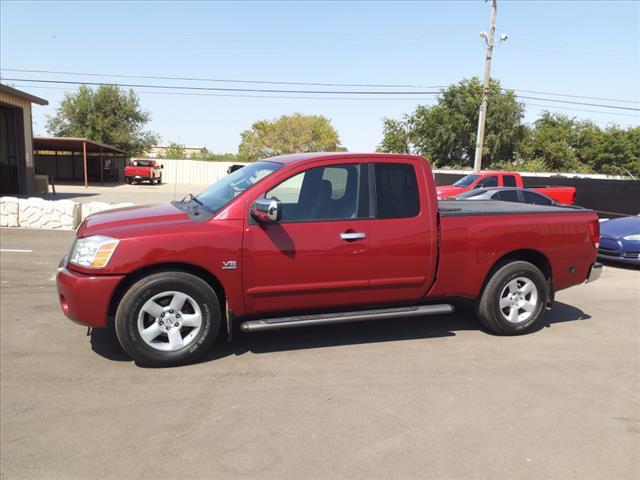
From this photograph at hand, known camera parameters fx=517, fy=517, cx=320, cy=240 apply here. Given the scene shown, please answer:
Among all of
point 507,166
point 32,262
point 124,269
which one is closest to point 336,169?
point 124,269

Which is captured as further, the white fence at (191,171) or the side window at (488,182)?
the white fence at (191,171)

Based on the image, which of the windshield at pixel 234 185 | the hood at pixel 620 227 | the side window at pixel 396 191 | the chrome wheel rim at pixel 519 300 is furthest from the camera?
the hood at pixel 620 227

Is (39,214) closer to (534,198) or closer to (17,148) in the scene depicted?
(534,198)

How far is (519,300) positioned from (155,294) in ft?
11.7

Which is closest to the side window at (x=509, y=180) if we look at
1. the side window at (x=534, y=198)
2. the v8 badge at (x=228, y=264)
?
the side window at (x=534, y=198)

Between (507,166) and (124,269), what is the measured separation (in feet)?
139

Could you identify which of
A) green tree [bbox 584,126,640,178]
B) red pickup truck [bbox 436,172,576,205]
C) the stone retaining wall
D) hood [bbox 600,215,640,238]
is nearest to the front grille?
hood [bbox 600,215,640,238]

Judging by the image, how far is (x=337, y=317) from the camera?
Answer: 4.60m

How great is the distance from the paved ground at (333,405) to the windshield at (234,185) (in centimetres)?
137

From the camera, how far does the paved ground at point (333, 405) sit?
9.83ft

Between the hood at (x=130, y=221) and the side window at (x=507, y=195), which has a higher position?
the side window at (x=507, y=195)

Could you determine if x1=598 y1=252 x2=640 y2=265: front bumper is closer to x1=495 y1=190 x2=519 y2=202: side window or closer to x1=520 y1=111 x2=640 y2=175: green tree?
x1=495 y1=190 x2=519 y2=202: side window

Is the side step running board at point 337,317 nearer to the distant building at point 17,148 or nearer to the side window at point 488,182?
the side window at point 488,182

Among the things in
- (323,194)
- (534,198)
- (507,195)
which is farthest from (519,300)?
(534,198)
